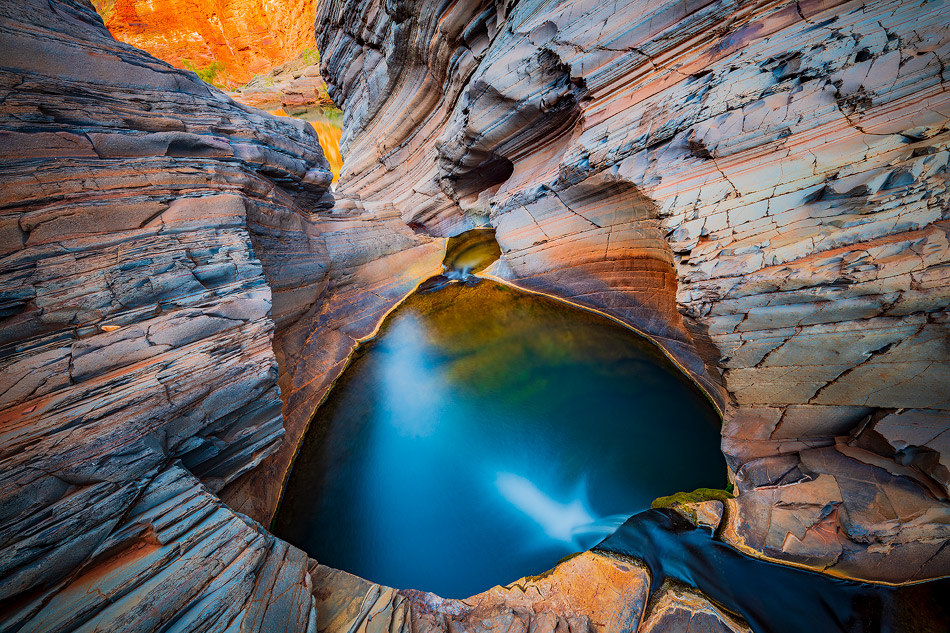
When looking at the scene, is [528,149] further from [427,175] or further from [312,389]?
[312,389]

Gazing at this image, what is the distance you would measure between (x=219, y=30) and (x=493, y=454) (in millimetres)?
31595

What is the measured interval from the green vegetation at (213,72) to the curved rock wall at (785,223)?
22.7m

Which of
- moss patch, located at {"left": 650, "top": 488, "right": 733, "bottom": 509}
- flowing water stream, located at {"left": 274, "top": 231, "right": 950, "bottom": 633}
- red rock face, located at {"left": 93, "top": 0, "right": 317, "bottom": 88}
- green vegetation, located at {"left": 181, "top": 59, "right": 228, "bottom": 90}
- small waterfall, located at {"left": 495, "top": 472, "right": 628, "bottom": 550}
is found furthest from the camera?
red rock face, located at {"left": 93, "top": 0, "right": 317, "bottom": 88}

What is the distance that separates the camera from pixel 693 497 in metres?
3.33

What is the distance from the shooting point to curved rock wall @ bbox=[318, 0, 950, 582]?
262 centimetres

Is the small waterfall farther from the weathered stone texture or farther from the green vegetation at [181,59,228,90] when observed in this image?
the green vegetation at [181,59,228,90]

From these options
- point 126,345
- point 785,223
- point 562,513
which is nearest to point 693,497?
point 562,513

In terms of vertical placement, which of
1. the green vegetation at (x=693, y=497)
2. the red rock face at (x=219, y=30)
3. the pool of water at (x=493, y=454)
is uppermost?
the red rock face at (x=219, y=30)

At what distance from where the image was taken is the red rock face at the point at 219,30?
18.8 m

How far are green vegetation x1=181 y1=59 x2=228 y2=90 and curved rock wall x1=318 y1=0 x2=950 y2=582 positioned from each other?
74.6ft

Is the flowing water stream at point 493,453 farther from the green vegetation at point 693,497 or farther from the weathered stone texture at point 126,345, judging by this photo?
the weathered stone texture at point 126,345

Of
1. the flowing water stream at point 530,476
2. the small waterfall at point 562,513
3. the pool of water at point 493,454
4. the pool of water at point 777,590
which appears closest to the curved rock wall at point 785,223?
the pool of water at point 777,590

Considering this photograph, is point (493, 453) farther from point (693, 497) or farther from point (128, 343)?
point (128, 343)

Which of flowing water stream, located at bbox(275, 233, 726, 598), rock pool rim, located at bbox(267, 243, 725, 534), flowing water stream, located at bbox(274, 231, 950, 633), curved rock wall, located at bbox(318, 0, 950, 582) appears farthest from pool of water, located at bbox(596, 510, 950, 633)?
rock pool rim, located at bbox(267, 243, 725, 534)
